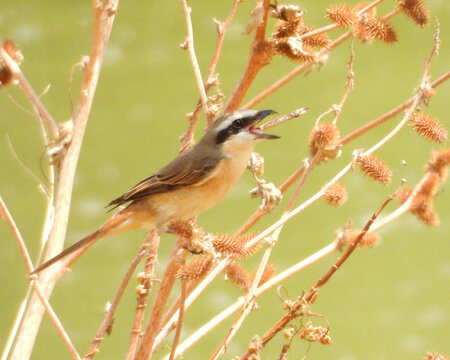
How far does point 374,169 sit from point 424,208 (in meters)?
0.12

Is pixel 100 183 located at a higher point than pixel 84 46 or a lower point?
lower

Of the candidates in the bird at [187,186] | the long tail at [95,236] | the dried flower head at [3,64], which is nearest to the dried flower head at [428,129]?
the bird at [187,186]

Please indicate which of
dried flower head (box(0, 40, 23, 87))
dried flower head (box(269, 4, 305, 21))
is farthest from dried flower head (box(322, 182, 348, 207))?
dried flower head (box(0, 40, 23, 87))

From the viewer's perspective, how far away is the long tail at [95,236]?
113 centimetres

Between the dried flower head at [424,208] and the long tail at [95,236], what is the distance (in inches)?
19.0

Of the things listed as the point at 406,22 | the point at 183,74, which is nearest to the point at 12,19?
the point at 183,74

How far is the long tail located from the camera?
113 cm

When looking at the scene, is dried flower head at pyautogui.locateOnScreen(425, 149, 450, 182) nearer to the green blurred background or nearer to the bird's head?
the bird's head

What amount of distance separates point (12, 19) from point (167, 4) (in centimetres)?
60

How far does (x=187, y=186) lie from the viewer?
131 centimetres

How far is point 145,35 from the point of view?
2.83m

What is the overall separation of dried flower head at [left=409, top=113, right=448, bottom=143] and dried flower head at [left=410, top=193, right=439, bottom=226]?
0.30ft

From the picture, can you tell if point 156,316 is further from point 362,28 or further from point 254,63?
point 362,28

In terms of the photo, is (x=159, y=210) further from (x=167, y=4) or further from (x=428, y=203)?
(x=167, y=4)
